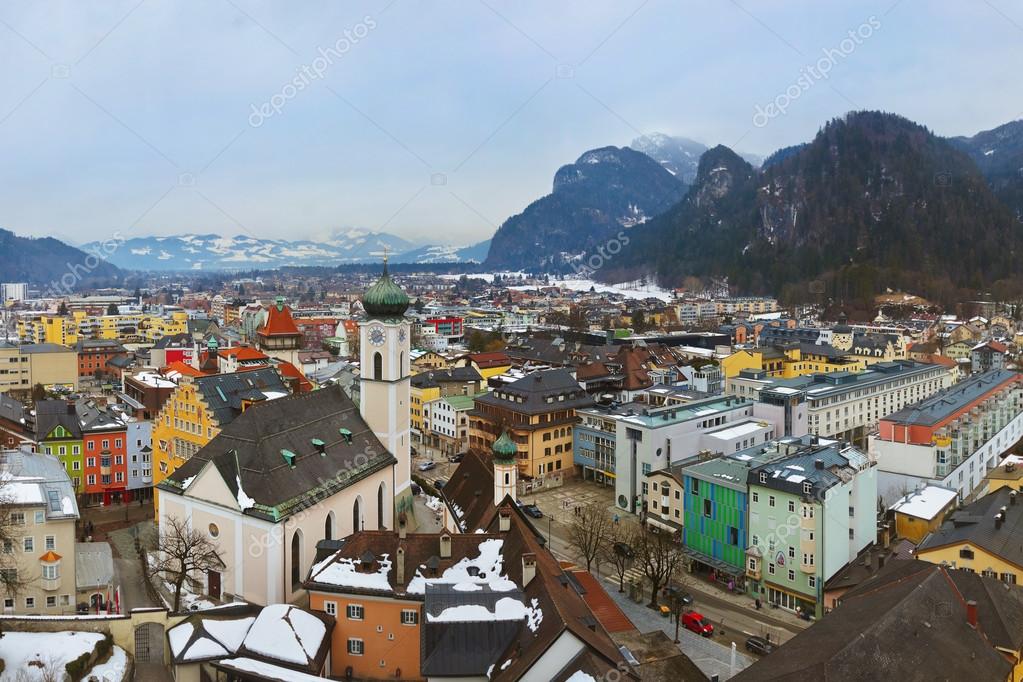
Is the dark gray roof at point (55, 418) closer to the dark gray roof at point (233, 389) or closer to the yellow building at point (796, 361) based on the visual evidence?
the dark gray roof at point (233, 389)

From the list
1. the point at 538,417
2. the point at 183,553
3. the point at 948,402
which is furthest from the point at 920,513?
the point at 183,553

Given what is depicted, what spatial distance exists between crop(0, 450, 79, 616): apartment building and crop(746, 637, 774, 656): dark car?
1008 inches

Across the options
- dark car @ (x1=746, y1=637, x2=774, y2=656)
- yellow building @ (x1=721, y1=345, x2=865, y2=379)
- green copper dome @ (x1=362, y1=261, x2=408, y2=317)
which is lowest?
dark car @ (x1=746, y1=637, x2=774, y2=656)

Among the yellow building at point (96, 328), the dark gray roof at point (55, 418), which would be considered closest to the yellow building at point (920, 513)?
the dark gray roof at point (55, 418)

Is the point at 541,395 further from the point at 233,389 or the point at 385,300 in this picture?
the point at 233,389

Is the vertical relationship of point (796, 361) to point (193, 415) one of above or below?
above

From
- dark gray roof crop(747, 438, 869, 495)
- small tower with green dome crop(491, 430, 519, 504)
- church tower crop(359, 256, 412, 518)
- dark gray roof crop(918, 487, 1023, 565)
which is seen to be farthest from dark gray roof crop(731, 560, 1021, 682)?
church tower crop(359, 256, 412, 518)

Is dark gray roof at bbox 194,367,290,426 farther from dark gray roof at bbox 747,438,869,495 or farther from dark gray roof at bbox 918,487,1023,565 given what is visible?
dark gray roof at bbox 918,487,1023,565

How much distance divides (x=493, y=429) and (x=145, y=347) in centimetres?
7302

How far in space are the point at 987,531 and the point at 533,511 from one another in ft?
75.0

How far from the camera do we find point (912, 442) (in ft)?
155

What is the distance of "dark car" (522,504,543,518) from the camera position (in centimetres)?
4703

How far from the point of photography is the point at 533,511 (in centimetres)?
4741

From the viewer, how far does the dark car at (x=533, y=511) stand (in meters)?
47.0
